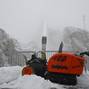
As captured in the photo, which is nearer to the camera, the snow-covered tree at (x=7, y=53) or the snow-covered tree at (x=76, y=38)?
the snow-covered tree at (x=7, y=53)

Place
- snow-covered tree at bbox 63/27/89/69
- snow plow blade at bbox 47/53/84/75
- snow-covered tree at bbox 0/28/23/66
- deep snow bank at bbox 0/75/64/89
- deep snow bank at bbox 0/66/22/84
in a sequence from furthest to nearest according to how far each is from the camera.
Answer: snow-covered tree at bbox 63/27/89/69 → snow-covered tree at bbox 0/28/23/66 → deep snow bank at bbox 0/66/22/84 → snow plow blade at bbox 47/53/84/75 → deep snow bank at bbox 0/75/64/89

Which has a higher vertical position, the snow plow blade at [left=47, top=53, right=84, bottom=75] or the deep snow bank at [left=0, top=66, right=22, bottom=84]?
the snow plow blade at [left=47, top=53, right=84, bottom=75]

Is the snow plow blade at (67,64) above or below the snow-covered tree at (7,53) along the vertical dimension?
above

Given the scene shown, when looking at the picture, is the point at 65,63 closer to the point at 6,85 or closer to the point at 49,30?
the point at 6,85

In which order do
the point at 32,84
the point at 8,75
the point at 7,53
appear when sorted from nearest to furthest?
the point at 32,84 → the point at 8,75 → the point at 7,53

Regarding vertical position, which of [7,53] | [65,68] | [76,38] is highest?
[65,68]

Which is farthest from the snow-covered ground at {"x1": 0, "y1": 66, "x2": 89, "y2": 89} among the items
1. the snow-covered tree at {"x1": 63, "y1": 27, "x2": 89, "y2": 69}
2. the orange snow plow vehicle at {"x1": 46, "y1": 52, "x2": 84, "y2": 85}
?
the snow-covered tree at {"x1": 63, "y1": 27, "x2": 89, "y2": 69}

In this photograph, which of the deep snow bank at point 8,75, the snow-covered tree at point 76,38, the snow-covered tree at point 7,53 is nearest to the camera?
the deep snow bank at point 8,75

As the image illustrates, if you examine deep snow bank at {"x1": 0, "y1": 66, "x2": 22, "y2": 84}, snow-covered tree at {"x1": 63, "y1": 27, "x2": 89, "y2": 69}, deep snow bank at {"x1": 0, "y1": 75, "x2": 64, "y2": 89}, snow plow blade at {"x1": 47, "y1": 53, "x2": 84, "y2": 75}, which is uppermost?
snow plow blade at {"x1": 47, "y1": 53, "x2": 84, "y2": 75}

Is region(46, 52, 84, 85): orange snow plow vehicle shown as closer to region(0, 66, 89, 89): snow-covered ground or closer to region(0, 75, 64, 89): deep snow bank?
region(0, 66, 89, 89): snow-covered ground

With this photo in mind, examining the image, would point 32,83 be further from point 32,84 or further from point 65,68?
point 65,68

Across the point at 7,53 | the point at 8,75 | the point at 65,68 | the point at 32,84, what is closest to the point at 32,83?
the point at 32,84

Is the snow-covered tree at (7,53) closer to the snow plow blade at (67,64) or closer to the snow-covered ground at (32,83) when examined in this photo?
the snow-covered ground at (32,83)

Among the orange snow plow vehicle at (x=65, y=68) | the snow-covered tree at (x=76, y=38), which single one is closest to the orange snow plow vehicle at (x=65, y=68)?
the orange snow plow vehicle at (x=65, y=68)
